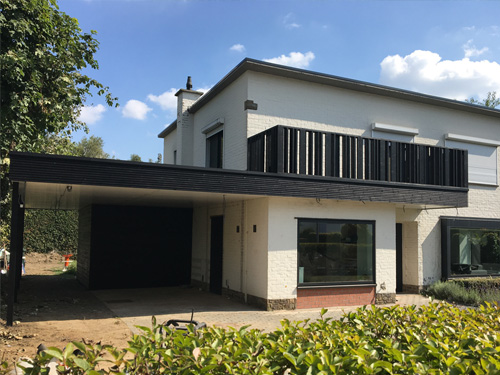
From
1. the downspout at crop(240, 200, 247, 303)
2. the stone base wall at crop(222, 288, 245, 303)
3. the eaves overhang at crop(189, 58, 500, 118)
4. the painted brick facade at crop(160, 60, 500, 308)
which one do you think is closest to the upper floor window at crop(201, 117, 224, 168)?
the painted brick facade at crop(160, 60, 500, 308)

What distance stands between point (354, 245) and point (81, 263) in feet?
31.3

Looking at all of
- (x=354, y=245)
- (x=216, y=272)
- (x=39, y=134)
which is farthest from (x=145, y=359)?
(x=39, y=134)

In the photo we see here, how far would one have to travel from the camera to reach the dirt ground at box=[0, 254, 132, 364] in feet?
23.1

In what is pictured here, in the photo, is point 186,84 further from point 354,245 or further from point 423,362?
point 423,362

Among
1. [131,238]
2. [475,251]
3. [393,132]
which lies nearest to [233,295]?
[131,238]

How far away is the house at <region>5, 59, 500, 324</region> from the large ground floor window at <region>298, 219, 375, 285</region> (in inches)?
1.3

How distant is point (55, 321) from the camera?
8820mm

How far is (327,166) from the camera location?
10.8m

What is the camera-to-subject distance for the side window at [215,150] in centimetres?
1420

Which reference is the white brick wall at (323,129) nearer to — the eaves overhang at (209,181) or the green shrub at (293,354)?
the eaves overhang at (209,181)

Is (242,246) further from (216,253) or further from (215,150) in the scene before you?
(215,150)

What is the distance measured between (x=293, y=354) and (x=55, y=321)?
7401 mm

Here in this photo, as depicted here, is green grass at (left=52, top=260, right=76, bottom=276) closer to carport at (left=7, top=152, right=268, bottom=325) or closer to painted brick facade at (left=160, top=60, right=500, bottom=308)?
carport at (left=7, top=152, right=268, bottom=325)

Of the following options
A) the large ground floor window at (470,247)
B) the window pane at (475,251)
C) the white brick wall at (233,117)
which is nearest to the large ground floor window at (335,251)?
the white brick wall at (233,117)
